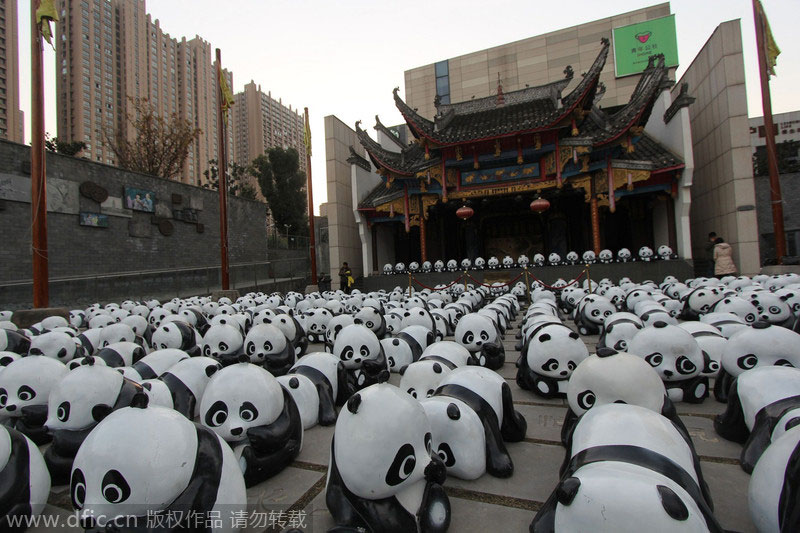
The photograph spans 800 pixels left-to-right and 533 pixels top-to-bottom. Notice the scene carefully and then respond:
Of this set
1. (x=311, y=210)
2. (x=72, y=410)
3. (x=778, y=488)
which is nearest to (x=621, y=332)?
(x=778, y=488)

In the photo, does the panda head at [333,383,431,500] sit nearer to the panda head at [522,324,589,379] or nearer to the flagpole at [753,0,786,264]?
the panda head at [522,324,589,379]

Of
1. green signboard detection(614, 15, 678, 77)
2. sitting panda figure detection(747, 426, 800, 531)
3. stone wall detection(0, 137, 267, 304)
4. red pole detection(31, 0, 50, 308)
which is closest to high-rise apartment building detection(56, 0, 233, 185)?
stone wall detection(0, 137, 267, 304)

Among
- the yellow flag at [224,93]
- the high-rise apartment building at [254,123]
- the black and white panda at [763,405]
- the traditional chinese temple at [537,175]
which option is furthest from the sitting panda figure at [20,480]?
the high-rise apartment building at [254,123]

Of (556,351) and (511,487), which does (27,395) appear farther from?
(556,351)

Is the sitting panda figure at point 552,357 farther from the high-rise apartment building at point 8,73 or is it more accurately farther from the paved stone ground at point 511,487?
the high-rise apartment building at point 8,73

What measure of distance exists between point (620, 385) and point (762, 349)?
1.57 metres

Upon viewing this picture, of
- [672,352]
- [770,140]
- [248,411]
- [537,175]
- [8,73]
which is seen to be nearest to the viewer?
[248,411]

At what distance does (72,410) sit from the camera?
268 cm

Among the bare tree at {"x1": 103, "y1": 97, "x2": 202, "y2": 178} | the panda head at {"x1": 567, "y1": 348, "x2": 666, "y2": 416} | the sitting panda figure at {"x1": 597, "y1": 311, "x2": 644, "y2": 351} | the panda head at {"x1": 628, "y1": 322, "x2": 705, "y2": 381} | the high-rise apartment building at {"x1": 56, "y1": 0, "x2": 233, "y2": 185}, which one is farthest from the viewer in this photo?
the high-rise apartment building at {"x1": 56, "y1": 0, "x2": 233, "y2": 185}

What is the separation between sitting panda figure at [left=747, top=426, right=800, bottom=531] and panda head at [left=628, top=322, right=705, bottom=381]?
5.97 feet

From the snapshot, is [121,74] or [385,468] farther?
[121,74]

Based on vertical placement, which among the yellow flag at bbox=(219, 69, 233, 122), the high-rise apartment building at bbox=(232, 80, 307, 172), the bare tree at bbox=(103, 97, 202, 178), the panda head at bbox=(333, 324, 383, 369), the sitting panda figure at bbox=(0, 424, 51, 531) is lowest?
the sitting panda figure at bbox=(0, 424, 51, 531)

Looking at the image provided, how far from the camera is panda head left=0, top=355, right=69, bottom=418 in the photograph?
10.2 ft

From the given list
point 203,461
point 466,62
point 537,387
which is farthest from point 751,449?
point 466,62
